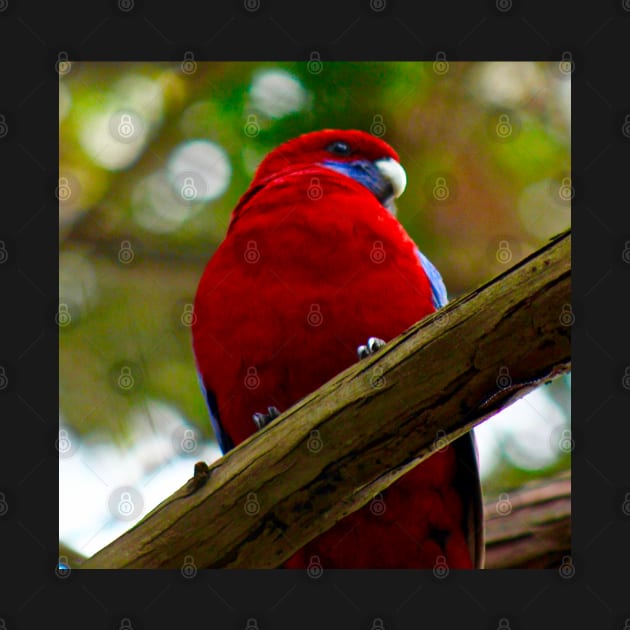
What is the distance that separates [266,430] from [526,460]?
1642 mm

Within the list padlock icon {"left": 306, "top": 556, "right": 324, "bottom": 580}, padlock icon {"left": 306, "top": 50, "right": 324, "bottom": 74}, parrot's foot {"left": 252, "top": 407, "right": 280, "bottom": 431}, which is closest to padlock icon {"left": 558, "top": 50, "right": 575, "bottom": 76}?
padlock icon {"left": 306, "top": 50, "right": 324, "bottom": 74}

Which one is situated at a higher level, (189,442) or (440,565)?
(189,442)

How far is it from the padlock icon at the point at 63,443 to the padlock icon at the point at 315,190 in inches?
55.2

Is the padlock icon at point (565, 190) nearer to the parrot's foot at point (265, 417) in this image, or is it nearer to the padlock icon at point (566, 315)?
the padlock icon at point (566, 315)

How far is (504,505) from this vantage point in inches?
142

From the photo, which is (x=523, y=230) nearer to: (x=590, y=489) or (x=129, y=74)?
(x=590, y=489)

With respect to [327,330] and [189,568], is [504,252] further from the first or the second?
[189,568]

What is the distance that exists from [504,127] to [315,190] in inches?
43.7

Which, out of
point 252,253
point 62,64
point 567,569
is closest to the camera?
point 567,569

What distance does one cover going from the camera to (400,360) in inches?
104

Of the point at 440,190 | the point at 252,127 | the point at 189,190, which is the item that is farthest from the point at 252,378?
the point at 440,190

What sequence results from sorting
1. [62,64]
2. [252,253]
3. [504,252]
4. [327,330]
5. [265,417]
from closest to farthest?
[62,64] → [327,330] → [265,417] → [252,253] → [504,252]

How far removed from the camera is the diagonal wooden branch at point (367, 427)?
248cm
